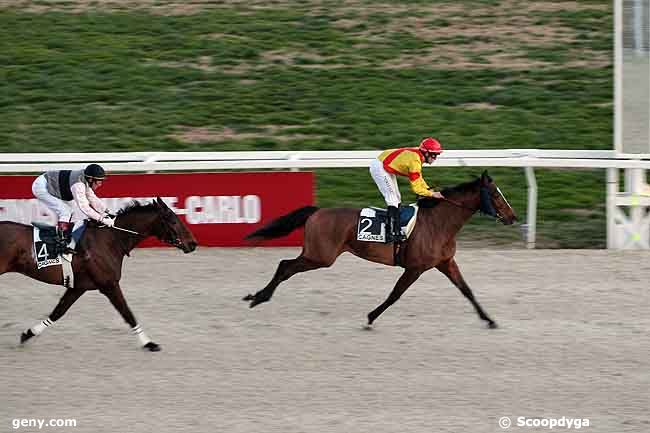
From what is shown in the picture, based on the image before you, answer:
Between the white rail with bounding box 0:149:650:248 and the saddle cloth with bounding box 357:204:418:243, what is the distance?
8.11 feet

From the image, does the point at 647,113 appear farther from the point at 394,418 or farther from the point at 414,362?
the point at 394,418

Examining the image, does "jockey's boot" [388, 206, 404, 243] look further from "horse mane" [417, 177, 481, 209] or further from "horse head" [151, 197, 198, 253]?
"horse head" [151, 197, 198, 253]

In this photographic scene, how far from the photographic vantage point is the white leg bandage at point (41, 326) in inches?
345

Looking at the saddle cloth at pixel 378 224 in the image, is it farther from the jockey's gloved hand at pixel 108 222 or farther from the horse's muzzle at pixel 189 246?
the jockey's gloved hand at pixel 108 222

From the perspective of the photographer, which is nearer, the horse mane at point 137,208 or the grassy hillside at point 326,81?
the horse mane at point 137,208

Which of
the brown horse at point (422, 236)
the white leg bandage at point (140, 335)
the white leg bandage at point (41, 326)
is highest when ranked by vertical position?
the brown horse at point (422, 236)

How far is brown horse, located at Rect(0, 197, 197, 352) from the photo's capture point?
8742mm

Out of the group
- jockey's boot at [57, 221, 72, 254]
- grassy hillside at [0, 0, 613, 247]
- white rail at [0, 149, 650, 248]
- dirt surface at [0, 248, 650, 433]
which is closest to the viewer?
dirt surface at [0, 248, 650, 433]

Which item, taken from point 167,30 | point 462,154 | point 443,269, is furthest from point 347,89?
point 443,269

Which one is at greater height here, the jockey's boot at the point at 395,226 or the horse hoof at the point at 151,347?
the jockey's boot at the point at 395,226

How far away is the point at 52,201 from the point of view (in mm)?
9477

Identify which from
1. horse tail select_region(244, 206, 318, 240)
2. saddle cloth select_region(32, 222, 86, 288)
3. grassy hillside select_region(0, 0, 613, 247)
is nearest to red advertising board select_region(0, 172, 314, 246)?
grassy hillside select_region(0, 0, 613, 247)

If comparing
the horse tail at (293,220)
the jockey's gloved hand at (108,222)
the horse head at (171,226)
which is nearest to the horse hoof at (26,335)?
the jockey's gloved hand at (108,222)

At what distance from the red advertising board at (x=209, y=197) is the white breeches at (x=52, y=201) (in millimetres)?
2477
